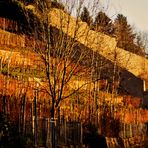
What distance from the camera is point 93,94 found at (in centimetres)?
2306

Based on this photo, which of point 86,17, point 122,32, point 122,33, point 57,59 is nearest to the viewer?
point 57,59

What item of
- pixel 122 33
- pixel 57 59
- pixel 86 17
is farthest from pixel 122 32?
pixel 57 59

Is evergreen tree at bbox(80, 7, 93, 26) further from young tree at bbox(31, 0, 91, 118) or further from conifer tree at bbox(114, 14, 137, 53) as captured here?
conifer tree at bbox(114, 14, 137, 53)

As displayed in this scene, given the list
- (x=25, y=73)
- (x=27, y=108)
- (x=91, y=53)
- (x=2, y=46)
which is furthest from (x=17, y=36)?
(x=27, y=108)

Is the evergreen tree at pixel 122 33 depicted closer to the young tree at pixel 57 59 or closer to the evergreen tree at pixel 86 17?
the evergreen tree at pixel 86 17

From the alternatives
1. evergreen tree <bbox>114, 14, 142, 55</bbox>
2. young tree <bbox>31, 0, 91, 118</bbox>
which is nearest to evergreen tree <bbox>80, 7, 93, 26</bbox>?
young tree <bbox>31, 0, 91, 118</bbox>

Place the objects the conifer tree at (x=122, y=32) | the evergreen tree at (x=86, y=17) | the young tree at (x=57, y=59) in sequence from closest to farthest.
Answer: the young tree at (x=57, y=59) < the evergreen tree at (x=86, y=17) < the conifer tree at (x=122, y=32)

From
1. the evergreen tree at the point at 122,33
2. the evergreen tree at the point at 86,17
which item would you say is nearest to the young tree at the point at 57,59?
the evergreen tree at the point at 86,17

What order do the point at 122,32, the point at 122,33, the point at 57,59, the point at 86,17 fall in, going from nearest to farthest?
the point at 57,59, the point at 86,17, the point at 122,32, the point at 122,33

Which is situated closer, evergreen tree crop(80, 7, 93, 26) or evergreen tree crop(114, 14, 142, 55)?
evergreen tree crop(80, 7, 93, 26)

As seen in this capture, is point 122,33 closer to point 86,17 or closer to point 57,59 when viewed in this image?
point 86,17

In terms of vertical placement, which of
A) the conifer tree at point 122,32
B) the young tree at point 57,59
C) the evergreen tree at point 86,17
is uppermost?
the conifer tree at point 122,32

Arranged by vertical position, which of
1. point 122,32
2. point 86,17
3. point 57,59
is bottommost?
point 57,59

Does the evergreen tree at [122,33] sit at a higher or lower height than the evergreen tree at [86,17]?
higher
